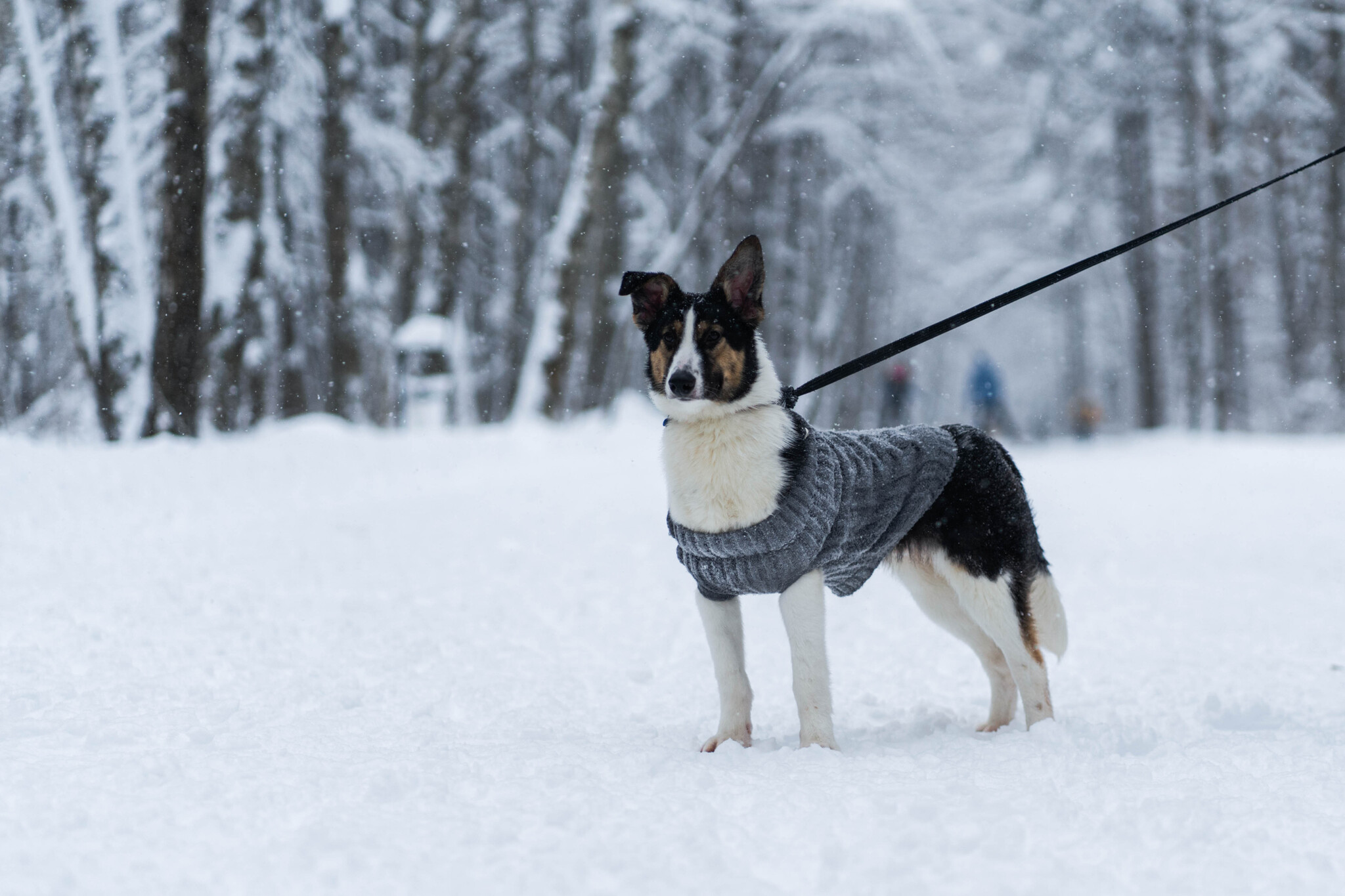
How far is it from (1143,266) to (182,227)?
1915 centimetres

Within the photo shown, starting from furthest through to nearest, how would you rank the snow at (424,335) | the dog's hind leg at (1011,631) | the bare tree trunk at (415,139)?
the bare tree trunk at (415,139), the snow at (424,335), the dog's hind leg at (1011,631)

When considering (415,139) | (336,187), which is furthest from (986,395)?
(336,187)

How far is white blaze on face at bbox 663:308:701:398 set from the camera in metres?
3.61

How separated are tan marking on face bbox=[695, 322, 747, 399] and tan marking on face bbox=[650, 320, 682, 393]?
79mm

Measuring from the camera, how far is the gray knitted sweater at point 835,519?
11.8 ft

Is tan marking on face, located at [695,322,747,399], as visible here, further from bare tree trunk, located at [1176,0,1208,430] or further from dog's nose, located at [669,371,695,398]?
bare tree trunk, located at [1176,0,1208,430]

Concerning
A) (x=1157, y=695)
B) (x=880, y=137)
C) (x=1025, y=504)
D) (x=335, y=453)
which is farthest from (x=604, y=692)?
(x=880, y=137)

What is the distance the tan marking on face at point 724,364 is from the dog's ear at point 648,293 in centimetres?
24

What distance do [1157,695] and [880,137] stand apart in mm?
22739

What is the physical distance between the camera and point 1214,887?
→ 239 centimetres

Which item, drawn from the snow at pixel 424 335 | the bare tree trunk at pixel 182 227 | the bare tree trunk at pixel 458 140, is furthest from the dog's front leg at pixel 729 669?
the bare tree trunk at pixel 458 140

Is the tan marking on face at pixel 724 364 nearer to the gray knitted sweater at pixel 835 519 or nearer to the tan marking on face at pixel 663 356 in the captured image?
the tan marking on face at pixel 663 356

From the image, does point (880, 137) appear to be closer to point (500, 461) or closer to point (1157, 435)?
point (1157, 435)

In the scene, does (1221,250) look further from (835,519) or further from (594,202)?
(835,519)
